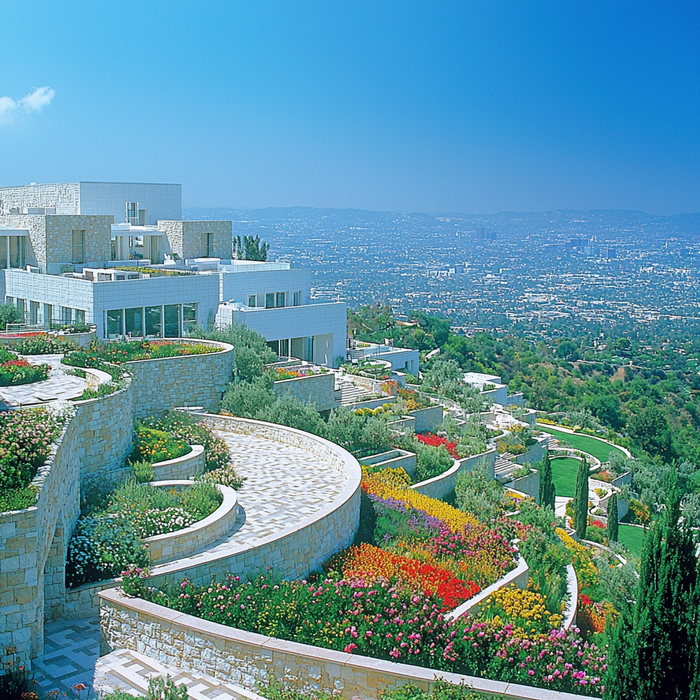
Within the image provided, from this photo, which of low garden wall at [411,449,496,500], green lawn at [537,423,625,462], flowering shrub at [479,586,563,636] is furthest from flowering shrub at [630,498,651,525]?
flowering shrub at [479,586,563,636]

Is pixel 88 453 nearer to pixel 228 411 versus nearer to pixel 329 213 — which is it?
pixel 228 411

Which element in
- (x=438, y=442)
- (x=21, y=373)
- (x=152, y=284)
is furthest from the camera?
(x=152, y=284)

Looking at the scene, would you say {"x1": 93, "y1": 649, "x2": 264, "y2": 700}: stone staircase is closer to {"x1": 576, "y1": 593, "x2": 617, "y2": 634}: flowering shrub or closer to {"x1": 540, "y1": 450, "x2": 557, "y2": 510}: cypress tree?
{"x1": 576, "y1": 593, "x2": 617, "y2": 634}: flowering shrub

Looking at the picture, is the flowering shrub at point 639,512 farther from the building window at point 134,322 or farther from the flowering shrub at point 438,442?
the building window at point 134,322

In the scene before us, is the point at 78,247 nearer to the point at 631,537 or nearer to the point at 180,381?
the point at 180,381

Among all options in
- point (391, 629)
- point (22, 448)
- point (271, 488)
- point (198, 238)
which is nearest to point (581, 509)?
point (271, 488)

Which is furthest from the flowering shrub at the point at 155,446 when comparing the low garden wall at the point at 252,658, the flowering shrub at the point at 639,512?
the flowering shrub at the point at 639,512
